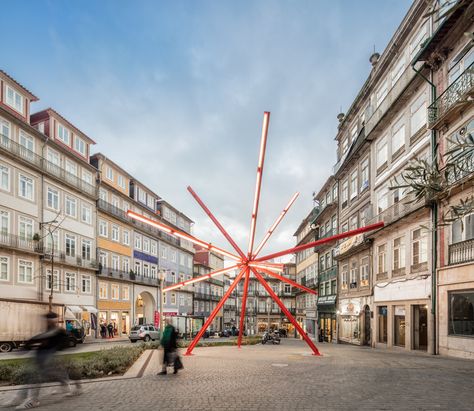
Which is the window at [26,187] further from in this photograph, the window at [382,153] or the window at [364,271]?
the window at [382,153]

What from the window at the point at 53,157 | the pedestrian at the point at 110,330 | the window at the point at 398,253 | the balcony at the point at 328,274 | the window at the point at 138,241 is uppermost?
the window at the point at 53,157

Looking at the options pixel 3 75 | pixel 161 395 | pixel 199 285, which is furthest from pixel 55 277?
pixel 199 285

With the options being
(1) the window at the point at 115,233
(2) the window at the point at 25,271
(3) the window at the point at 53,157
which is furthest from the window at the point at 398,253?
A: (1) the window at the point at 115,233

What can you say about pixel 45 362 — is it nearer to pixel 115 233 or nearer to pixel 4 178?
pixel 4 178

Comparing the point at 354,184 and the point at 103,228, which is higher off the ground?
the point at 354,184

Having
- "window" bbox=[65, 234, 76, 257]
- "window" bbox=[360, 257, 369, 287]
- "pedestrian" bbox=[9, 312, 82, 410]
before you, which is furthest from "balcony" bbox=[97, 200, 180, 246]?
"pedestrian" bbox=[9, 312, 82, 410]

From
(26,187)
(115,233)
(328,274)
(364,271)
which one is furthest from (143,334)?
(328,274)

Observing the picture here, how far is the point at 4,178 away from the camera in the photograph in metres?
33.2

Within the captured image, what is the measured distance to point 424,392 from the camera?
9922 millimetres

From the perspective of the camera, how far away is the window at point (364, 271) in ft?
108

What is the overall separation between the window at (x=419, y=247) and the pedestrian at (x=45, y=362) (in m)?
18.9

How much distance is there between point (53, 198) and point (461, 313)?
3276 cm

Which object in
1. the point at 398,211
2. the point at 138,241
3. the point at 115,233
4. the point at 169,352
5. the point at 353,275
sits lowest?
the point at 169,352

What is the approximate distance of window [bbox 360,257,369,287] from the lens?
33.0 metres
